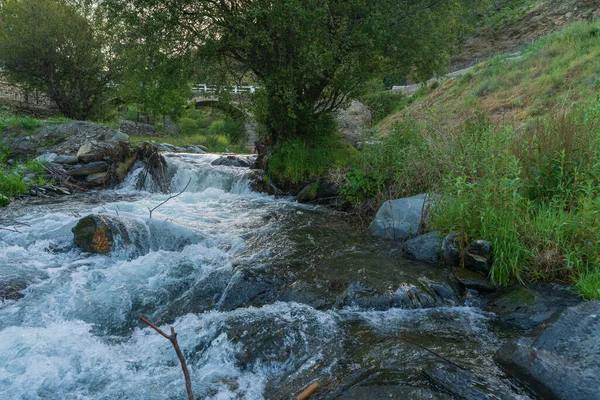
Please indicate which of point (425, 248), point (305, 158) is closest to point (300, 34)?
point (305, 158)

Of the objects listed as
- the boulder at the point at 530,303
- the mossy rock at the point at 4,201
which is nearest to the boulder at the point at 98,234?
the mossy rock at the point at 4,201

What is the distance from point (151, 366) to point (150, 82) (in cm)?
857

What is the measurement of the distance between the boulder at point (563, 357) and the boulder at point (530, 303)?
2.48 feet

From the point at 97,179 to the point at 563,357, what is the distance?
459 inches

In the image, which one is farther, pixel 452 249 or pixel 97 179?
pixel 97 179

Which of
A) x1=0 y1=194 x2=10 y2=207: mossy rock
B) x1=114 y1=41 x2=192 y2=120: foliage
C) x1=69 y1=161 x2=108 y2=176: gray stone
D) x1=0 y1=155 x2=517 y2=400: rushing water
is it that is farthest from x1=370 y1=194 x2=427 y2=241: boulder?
x1=69 y1=161 x2=108 y2=176: gray stone

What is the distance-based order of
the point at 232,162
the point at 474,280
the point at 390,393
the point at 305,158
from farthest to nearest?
the point at 232,162 < the point at 305,158 < the point at 474,280 < the point at 390,393

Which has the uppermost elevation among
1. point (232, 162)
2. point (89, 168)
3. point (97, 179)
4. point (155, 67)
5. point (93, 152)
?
point (155, 67)

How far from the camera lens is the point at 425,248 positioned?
17.4 feet

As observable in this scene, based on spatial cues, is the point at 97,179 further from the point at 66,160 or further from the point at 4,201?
the point at 4,201

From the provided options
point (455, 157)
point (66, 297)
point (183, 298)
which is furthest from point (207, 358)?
point (455, 157)

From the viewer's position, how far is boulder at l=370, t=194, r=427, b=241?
6121 mm

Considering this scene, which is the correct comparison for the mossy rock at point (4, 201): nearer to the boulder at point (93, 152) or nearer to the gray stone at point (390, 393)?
the boulder at point (93, 152)

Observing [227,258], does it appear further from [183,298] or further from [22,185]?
[22,185]
